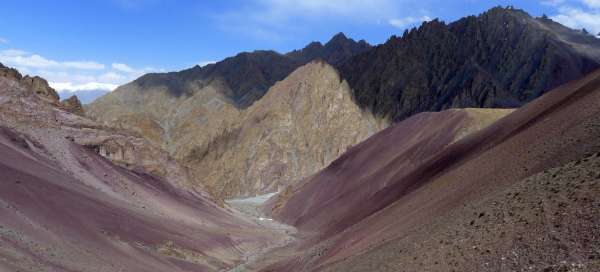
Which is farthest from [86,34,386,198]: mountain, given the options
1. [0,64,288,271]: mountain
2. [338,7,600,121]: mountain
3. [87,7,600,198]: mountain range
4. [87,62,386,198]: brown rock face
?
[0,64,288,271]: mountain

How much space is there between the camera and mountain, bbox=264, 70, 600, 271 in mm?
16839

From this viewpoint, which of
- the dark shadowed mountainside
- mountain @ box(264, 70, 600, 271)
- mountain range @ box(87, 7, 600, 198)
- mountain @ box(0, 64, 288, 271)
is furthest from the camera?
the dark shadowed mountainside

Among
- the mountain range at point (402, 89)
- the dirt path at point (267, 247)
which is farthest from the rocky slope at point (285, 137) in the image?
the dirt path at point (267, 247)

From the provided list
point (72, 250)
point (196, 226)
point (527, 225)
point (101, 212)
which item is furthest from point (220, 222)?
point (527, 225)

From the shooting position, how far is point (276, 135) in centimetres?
11419

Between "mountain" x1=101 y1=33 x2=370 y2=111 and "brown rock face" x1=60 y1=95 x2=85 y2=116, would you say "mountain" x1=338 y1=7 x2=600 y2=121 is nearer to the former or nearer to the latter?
"mountain" x1=101 y1=33 x2=370 y2=111

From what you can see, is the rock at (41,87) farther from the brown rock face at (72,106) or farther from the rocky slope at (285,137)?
the rocky slope at (285,137)

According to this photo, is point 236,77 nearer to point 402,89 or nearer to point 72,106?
point 402,89

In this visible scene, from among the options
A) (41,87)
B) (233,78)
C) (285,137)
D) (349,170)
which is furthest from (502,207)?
(233,78)

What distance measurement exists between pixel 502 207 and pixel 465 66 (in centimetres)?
10777

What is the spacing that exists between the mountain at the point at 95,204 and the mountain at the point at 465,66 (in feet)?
200

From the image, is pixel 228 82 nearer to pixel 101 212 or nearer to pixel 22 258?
pixel 101 212

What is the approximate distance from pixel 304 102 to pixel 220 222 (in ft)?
202

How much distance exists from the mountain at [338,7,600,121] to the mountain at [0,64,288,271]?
200 feet
